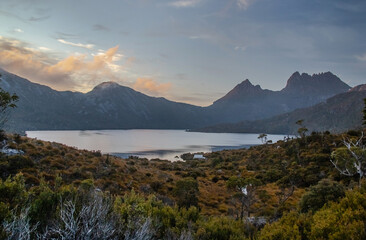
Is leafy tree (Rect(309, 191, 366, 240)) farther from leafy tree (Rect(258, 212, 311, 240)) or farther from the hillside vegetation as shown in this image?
leafy tree (Rect(258, 212, 311, 240))

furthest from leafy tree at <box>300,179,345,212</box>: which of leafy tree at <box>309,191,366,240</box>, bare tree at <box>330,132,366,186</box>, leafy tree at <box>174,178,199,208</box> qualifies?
leafy tree at <box>174,178,199,208</box>

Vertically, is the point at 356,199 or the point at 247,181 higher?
the point at 356,199

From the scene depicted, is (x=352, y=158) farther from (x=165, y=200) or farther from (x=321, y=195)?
(x=165, y=200)

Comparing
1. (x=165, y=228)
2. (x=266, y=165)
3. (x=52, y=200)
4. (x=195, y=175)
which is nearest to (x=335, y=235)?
(x=165, y=228)

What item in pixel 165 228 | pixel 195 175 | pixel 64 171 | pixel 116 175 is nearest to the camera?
pixel 165 228

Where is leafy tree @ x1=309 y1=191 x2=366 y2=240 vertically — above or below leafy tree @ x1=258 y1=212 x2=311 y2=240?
above

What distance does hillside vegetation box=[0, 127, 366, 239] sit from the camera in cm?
600

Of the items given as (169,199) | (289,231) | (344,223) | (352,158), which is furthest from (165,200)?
(352,158)

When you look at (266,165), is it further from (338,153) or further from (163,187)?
(163,187)

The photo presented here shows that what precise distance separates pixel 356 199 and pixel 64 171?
18.8 m

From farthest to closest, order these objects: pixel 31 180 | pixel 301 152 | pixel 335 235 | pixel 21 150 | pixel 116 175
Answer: pixel 301 152 → pixel 116 175 → pixel 21 150 → pixel 31 180 → pixel 335 235

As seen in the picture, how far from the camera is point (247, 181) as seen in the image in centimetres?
1545

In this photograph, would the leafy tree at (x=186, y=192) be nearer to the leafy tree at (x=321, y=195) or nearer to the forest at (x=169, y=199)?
the forest at (x=169, y=199)

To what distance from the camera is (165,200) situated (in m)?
16.0
